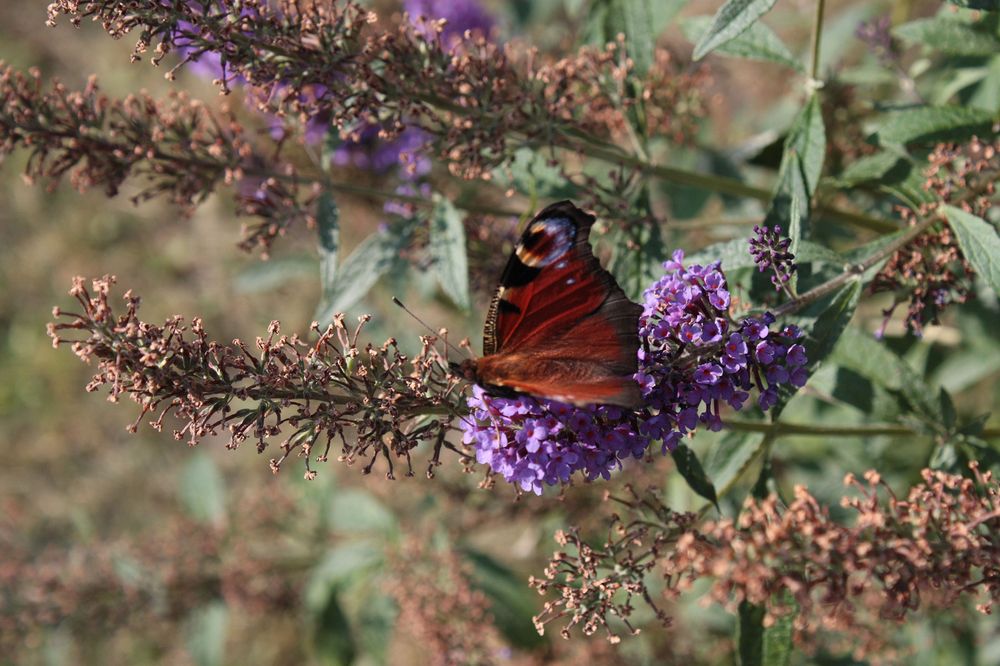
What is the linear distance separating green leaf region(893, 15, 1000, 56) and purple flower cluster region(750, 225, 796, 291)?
1.34 metres

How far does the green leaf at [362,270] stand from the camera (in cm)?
351

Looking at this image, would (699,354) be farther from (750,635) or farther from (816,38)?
(816,38)

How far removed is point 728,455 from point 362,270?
1564 millimetres

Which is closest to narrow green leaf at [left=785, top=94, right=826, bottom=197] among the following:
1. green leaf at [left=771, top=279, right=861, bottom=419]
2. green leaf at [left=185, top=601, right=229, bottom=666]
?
green leaf at [left=771, top=279, right=861, bottom=419]

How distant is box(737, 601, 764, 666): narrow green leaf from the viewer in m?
2.79

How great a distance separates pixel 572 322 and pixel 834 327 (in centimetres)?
81

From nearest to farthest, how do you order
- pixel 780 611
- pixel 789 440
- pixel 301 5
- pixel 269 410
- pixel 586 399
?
pixel 586 399, pixel 780 611, pixel 269 410, pixel 301 5, pixel 789 440

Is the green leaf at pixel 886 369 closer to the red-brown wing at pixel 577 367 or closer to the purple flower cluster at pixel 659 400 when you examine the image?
the purple flower cluster at pixel 659 400

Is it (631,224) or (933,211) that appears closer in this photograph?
(933,211)

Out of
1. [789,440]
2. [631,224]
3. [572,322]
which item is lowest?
[572,322]

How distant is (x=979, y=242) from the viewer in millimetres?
2697

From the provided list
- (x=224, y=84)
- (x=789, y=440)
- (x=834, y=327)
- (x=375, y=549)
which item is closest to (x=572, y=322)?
(x=834, y=327)

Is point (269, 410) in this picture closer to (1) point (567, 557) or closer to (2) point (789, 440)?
(1) point (567, 557)

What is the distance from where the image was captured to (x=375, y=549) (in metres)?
4.87
